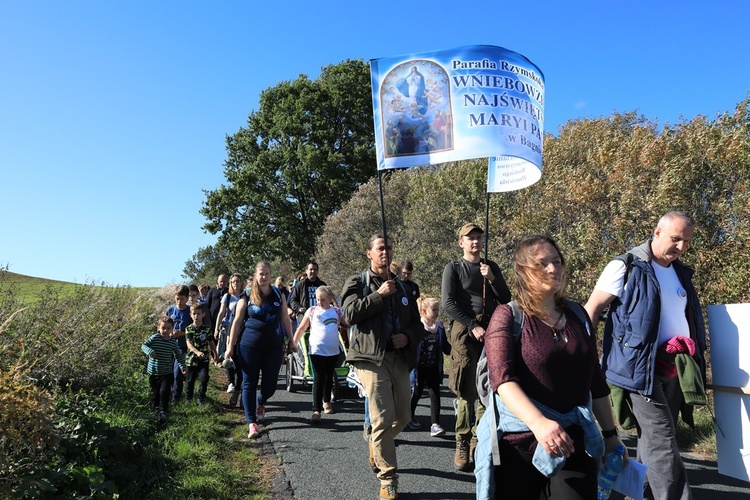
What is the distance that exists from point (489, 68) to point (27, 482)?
4643mm

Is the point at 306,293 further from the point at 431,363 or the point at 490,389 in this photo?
the point at 490,389

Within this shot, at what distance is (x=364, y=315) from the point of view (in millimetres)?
4938

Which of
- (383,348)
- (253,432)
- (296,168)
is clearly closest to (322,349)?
(253,432)

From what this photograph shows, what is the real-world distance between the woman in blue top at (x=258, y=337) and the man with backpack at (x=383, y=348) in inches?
85.6

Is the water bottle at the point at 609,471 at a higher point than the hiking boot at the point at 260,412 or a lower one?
higher

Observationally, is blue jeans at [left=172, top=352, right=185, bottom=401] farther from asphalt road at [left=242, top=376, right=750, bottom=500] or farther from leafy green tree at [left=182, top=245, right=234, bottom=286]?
leafy green tree at [left=182, top=245, right=234, bottom=286]

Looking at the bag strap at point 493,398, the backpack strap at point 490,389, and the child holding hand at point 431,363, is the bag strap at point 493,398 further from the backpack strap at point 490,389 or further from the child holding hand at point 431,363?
the child holding hand at point 431,363

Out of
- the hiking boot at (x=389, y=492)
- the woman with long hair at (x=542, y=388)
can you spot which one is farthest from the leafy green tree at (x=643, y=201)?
the woman with long hair at (x=542, y=388)

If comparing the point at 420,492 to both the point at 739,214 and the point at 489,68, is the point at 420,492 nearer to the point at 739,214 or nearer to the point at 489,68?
the point at 489,68

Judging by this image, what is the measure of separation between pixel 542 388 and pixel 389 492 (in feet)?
8.01

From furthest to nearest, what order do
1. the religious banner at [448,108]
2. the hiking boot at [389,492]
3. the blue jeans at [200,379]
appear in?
1. the blue jeans at [200,379]
2. the religious banner at [448,108]
3. the hiking boot at [389,492]

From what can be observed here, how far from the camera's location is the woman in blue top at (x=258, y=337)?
698 cm

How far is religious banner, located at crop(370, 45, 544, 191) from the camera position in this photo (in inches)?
202

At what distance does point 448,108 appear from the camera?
523cm
